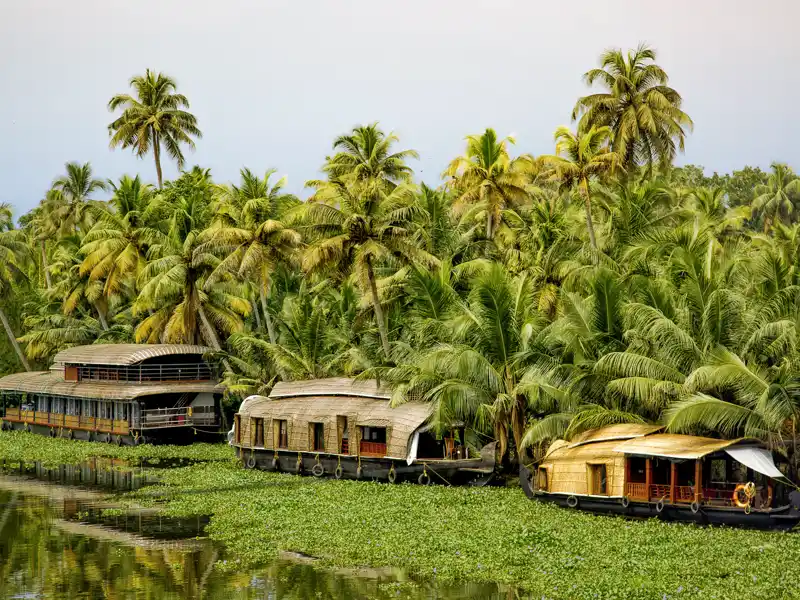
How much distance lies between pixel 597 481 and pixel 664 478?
1.72m

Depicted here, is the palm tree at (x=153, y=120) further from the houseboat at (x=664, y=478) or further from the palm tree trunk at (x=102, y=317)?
the houseboat at (x=664, y=478)

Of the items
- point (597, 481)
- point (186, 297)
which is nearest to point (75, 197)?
point (186, 297)

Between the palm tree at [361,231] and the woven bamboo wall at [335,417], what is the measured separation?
490 centimetres

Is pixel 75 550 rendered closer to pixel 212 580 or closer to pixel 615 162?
pixel 212 580

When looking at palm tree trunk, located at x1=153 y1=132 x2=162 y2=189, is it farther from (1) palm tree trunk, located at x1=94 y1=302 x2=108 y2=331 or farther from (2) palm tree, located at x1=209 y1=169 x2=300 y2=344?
(2) palm tree, located at x1=209 y1=169 x2=300 y2=344

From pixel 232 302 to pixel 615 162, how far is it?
20979mm

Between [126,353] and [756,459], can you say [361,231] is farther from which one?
[756,459]

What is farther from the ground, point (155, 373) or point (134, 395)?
point (155, 373)

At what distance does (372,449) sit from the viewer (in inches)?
1337

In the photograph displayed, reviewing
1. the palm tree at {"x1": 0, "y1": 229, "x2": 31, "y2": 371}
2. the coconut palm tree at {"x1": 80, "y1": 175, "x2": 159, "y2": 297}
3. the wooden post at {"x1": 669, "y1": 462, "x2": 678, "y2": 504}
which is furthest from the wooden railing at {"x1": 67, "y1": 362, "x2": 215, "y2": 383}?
the wooden post at {"x1": 669, "y1": 462, "x2": 678, "y2": 504}

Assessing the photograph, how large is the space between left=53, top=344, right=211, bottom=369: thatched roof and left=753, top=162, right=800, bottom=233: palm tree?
43133mm

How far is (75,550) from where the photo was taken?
81.7 feet

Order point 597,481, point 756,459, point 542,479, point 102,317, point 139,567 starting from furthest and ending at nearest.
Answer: point 102,317 < point 542,479 < point 597,481 < point 756,459 < point 139,567

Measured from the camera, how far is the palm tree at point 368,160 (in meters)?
46.2
